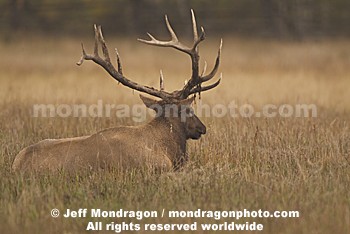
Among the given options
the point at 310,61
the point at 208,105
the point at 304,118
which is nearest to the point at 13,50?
the point at 310,61

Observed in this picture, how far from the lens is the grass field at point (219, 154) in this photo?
682 centimetres

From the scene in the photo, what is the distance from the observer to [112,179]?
25.5 ft

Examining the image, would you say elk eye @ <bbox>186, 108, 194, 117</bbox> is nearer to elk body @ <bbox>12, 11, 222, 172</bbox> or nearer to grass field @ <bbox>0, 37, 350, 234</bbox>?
elk body @ <bbox>12, 11, 222, 172</bbox>

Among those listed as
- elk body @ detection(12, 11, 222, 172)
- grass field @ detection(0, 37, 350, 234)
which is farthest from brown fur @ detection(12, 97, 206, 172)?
grass field @ detection(0, 37, 350, 234)

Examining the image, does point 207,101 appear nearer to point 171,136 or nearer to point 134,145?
point 171,136

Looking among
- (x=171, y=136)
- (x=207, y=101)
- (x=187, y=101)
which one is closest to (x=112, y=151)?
(x=171, y=136)

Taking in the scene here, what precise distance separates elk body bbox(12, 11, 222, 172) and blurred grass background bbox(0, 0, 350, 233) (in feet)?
→ 0.71

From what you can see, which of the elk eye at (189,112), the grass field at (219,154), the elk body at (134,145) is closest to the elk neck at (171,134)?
the elk body at (134,145)

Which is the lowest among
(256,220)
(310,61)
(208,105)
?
(256,220)

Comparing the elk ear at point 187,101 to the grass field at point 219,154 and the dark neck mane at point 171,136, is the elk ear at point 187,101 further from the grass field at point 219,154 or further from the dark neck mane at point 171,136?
the grass field at point 219,154

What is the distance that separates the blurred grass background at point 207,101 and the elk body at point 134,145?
8.5 inches

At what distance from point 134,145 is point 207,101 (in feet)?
20.2

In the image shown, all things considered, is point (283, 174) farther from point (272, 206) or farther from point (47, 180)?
point (47, 180)

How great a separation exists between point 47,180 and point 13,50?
15.5 m
